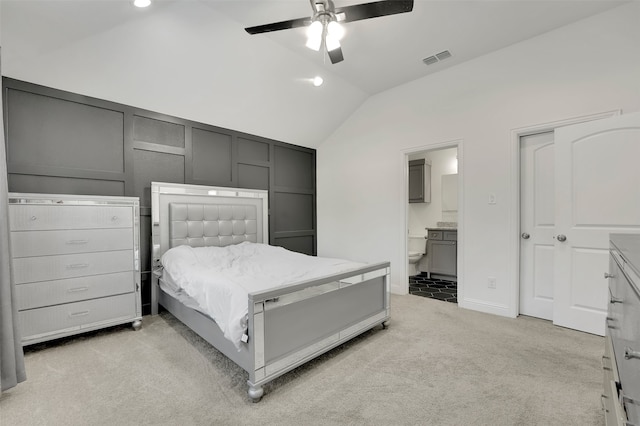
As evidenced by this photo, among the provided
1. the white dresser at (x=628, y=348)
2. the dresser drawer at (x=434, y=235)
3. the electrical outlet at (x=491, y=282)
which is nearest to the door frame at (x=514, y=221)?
the electrical outlet at (x=491, y=282)

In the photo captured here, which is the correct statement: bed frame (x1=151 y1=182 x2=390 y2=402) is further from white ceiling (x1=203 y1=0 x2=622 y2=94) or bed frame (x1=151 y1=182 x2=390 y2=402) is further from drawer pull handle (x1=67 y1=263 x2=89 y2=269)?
white ceiling (x1=203 y1=0 x2=622 y2=94)

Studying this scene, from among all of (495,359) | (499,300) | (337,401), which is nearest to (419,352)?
(495,359)

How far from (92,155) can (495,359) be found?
433 cm

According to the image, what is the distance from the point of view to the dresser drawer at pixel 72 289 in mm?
2367

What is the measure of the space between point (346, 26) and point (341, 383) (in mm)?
3172

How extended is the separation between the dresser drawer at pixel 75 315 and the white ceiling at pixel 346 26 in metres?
2.22

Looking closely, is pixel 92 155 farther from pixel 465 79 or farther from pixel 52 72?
pixel 465 79

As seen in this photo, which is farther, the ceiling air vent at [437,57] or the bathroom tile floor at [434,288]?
the bathroom tile floor at [434,288]

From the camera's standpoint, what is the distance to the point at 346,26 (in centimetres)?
284

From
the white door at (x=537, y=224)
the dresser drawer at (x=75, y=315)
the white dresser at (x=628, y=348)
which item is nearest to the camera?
the white dresser at (x=628, y=348)

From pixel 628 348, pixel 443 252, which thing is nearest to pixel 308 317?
pixel 628 348

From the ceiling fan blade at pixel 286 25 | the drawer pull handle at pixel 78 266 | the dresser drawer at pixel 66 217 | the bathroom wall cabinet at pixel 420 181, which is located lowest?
the drawer pull handle at pixel 78 266

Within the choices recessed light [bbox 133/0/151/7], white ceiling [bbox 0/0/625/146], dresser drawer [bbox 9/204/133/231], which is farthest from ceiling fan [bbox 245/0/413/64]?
dresser drawer [bbox 9/204/133/231]

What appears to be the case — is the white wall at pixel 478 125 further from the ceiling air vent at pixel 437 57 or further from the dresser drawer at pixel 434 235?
the dresser drawer at pixel 434 235
